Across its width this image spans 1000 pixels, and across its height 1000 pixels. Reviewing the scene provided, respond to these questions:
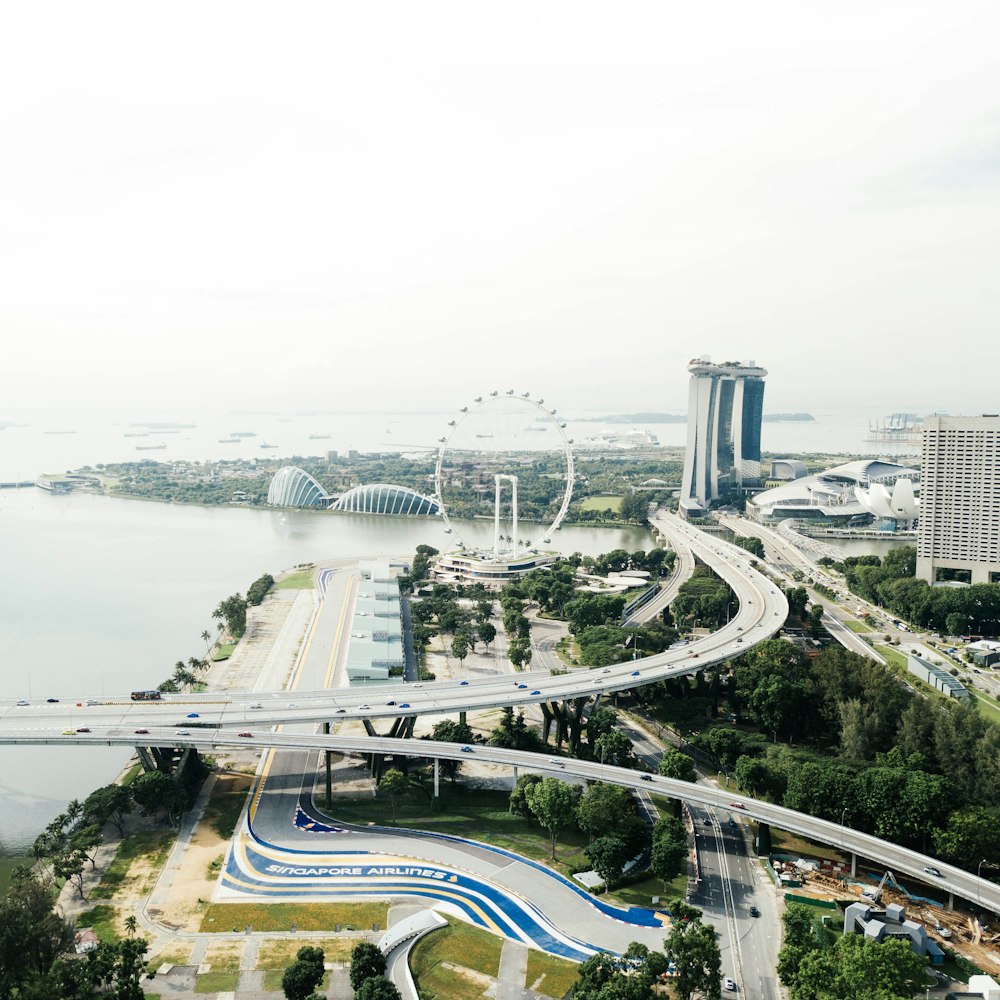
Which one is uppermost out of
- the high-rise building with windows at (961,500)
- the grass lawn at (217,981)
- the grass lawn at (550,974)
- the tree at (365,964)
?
the high-rise building with windows at (961,500)

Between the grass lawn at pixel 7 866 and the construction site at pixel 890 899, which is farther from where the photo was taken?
the grass lawn at pixel 7 866

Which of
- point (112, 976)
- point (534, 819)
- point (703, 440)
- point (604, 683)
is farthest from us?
point (703, 440)

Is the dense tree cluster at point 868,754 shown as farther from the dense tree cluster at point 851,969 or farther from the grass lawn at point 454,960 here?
the grass lawn at point 454,960

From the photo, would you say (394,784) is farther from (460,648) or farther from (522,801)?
(460,648)

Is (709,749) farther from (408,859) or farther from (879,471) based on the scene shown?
(879,471)

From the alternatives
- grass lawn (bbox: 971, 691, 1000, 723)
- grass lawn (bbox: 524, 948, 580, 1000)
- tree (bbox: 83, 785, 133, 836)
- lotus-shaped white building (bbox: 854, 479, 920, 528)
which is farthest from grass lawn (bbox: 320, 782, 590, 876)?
lotus-shaped white building (bbox: 854, 479, 920, 528)

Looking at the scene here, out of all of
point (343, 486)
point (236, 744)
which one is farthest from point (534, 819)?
point (343, 486)

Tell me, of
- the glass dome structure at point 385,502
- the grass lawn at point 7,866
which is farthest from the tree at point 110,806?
the glass dome structure at point 385,502
